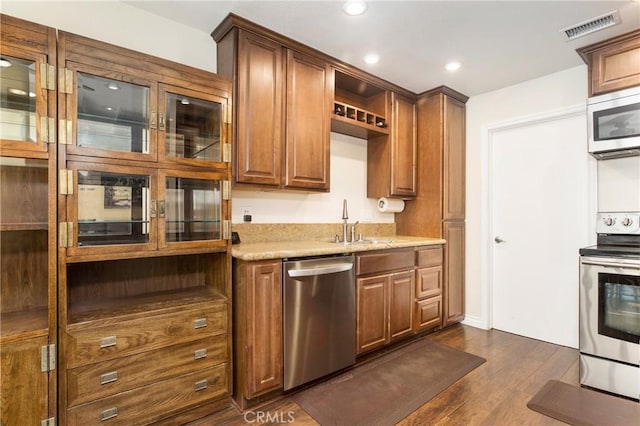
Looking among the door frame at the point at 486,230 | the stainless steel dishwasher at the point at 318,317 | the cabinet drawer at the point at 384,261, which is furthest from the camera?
the door frame at the point at 486,230

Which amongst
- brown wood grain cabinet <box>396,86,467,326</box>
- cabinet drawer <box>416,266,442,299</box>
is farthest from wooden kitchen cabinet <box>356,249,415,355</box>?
brown wood grain cabinet <box>396,86,467,326</box>

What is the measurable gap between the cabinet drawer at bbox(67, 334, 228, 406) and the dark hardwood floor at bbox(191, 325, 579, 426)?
0.37 m

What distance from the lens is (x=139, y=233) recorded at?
1.86 meters

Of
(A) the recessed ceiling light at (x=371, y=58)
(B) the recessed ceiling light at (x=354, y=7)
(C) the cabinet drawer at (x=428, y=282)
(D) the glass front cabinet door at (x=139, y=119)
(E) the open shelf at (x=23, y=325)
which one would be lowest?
(C) the cabinet drawer at (x=428, y=282)

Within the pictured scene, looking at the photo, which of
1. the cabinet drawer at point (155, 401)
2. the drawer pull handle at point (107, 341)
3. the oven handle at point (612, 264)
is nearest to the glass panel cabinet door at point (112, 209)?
the drawer pull handle at point (107, 341)

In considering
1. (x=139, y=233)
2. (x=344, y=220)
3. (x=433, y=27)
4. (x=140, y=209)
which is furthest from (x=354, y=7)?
(x=139, y=233)

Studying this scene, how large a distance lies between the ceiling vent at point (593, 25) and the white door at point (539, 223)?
87 cm

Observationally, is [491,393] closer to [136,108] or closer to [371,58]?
[371,58]

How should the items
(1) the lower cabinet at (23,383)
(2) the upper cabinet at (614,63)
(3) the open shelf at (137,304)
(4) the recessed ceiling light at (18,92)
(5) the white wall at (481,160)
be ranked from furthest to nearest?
(5) the white wall at (481,160) → (2) the upper cabinet at (614,63) → (3) the open shelf at (137,304) → (4) the recessed ceiling light at (18,92) → (1) the lower cabinet at (23,383)

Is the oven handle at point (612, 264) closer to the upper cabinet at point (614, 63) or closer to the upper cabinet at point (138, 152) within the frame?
the upper cabinet at point (614, 63)

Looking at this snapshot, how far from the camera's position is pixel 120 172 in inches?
68.8

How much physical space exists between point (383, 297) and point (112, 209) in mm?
2141

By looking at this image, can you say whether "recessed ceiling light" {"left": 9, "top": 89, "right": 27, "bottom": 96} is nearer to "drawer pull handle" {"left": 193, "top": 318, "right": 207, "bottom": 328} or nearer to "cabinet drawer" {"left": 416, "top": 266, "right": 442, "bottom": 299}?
"drawer pull handle" {"left": 193, "top": 318, "right": 207, "bottom": 328}

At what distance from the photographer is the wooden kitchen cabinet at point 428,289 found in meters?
3.14
